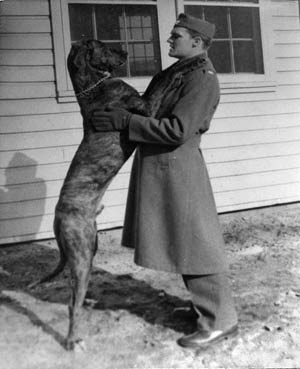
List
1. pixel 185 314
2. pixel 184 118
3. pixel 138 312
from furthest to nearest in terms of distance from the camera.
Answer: pixel 138 312 < pixel 185 314 < pixel 184 118

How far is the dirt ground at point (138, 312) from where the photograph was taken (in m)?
2.78

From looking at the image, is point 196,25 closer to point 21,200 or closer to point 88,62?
point 88,62

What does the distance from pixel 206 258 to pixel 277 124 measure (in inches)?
166

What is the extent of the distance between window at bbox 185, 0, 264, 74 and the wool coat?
3811 mm

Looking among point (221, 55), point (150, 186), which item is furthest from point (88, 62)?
point (221, 55)

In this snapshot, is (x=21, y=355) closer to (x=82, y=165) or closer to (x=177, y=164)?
(x=82, y=165)

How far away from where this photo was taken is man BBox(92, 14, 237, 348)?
9.04ft

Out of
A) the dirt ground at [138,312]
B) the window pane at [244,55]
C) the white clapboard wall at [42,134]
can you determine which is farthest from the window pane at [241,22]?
the dirt ground at [138,312]

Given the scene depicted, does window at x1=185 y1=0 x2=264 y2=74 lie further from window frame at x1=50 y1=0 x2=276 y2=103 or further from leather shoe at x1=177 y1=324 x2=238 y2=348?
leather shoe at x1=177 y1=324 x2=238 y2=348

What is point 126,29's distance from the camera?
5.85m

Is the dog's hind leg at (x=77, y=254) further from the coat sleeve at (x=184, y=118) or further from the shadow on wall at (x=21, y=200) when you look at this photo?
the shadow on wall at (x=21, y=200)

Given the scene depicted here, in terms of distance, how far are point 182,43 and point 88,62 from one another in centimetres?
59

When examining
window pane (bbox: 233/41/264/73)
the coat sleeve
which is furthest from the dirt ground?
window pane (bbox: 233/41/264/73)

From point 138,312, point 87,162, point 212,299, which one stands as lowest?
point 138,312
